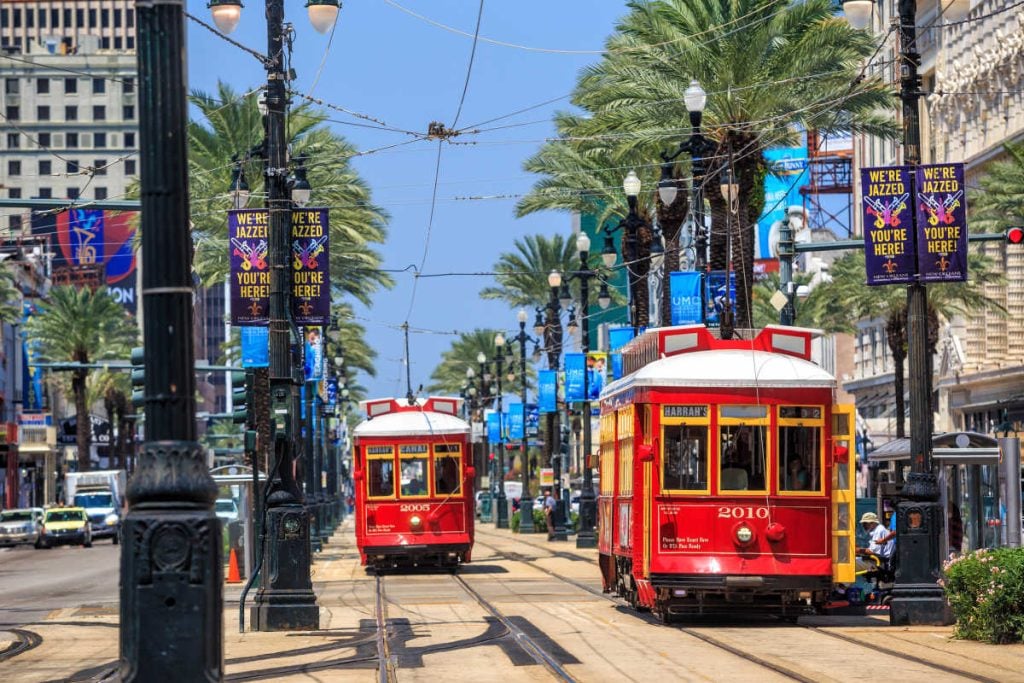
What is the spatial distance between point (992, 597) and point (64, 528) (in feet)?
181

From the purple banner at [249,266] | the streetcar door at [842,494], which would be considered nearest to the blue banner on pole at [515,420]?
the purple banner at [249,266]

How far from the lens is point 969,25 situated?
7144 centimetres

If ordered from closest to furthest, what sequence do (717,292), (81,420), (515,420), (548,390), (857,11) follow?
1. (857,11)
2. (717,292)
3. (548,390)
4. (515,420)
5. (81,420)

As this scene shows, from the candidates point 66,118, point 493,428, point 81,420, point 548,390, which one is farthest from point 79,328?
point 66,118

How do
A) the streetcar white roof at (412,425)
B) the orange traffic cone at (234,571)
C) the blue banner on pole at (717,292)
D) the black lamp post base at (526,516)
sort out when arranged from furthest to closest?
the black lamp post base at (526,516), the blue banner on pole at (717,292), the orange traffic cone at (234,571), the streetcar white roof at (412,425)

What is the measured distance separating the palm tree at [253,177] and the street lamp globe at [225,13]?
21.5 m

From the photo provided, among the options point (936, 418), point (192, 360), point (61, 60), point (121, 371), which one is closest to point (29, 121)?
point (61, 60)

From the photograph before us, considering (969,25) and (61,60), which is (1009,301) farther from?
(61,60)

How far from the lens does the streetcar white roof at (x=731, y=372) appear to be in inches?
864

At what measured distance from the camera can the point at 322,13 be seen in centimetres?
2362

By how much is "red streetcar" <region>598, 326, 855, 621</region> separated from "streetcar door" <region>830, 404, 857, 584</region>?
0.01 metres

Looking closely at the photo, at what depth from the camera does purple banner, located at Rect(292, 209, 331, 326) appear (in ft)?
82.2

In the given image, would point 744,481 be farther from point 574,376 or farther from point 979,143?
point 979,143

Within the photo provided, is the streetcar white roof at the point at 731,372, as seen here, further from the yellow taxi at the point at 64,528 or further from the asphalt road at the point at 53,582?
the yellow taxi at the point at 64,528
